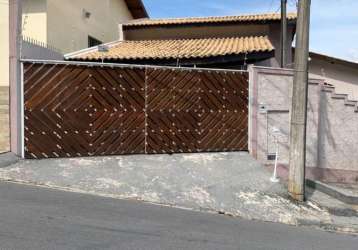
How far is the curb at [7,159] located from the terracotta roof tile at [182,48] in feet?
20.0

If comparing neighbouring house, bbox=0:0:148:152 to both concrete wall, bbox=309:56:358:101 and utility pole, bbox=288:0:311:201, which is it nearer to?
utility pole, bbox=288:0:311:201

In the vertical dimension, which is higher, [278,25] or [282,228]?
[278,25]

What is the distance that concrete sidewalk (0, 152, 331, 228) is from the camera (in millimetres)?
9742

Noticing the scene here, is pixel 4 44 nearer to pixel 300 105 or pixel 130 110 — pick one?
pixel 130 110

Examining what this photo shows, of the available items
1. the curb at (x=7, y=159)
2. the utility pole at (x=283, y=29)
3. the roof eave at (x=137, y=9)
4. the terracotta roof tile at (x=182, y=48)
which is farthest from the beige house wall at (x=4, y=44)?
the roof eave at (x=137, y=9)

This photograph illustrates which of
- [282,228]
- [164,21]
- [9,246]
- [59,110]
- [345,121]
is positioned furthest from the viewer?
[164,21]

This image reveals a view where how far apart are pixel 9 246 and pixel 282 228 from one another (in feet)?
→ 16.1

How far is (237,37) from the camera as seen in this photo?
20109 millimetres

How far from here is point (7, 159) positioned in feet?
35.9

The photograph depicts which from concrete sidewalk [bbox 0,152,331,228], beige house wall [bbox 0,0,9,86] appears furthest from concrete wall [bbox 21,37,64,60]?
concrete sidewalk [bbox 0,152,331,228]

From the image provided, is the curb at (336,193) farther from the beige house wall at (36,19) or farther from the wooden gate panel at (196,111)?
the beige house wall at (36,19)

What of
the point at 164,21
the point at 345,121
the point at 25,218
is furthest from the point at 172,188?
the point at 164,21

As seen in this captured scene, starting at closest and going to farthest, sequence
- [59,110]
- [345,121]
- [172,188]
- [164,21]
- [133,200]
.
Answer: [133,200] → [172,188] → [59,110] → [345,121] → [164,21]

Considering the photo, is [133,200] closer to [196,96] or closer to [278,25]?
[196,96]
